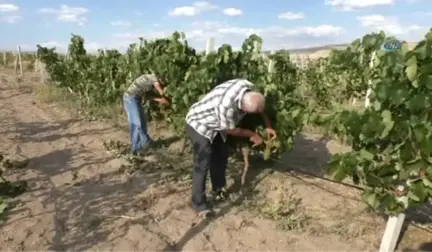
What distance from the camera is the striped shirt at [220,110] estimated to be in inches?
178

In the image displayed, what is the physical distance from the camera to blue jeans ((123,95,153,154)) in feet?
23.3

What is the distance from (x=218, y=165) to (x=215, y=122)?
71cm

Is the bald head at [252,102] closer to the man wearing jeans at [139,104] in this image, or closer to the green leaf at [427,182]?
the green leaf at [427,182]

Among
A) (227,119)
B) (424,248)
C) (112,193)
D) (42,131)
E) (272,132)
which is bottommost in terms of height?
(42,131)

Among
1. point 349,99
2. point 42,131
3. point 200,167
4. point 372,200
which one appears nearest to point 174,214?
point 200,167

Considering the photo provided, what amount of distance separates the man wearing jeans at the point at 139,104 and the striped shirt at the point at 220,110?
2294 millimetres

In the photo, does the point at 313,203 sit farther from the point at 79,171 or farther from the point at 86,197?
the point at 79,171

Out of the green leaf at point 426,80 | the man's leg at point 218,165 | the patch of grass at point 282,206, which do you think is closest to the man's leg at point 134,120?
the man's leg at point 218,165

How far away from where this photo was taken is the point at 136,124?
7.14m

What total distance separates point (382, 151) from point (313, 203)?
1622 mm

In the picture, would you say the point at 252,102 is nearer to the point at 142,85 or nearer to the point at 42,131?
the point at 142,85

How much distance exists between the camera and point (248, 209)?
5.00 m

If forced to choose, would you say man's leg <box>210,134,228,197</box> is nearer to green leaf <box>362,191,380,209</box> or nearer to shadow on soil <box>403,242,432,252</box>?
green leaf <box>362,191,380,209</box>

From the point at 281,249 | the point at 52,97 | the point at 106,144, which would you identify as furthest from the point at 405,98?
the point at 52,97
